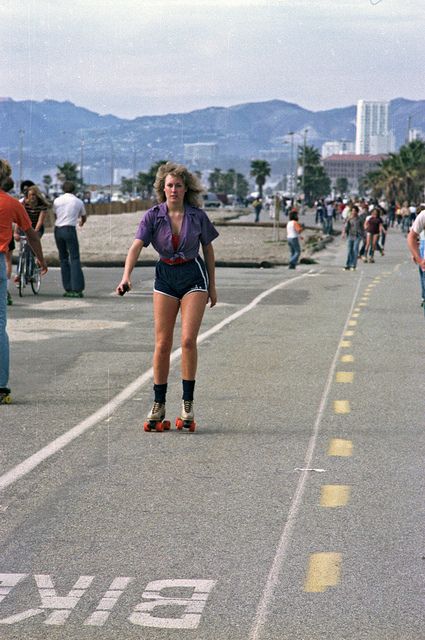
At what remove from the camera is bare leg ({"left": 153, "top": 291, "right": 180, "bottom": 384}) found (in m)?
9.24

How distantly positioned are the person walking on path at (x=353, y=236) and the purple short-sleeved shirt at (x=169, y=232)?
929 inches

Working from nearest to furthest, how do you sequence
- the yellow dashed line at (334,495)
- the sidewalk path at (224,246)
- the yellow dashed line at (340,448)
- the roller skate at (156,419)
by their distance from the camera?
the yellow dashed line at (334,495), the yellow dashed line at (340,448), the roller skate at (156,419), the sidewalk path at (224,246)

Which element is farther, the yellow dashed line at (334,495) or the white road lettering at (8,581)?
the yellow dashed line at (334,495)

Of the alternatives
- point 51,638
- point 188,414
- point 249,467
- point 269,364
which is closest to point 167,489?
point 249,467

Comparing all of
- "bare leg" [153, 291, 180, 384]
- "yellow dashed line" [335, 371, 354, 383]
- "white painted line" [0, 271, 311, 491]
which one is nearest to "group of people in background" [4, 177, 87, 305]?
"white painted line" [0, 271, 311, 491]

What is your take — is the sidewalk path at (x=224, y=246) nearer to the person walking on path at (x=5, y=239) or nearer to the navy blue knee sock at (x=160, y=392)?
the person walking on path at (x=5, y=239)

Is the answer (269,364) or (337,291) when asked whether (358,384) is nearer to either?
(269,364)

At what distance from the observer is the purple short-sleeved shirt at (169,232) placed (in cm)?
904

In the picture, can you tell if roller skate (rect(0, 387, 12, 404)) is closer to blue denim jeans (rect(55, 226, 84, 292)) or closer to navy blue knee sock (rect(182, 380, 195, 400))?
navy blue knee sock (rect(182, 380, 195, 400))

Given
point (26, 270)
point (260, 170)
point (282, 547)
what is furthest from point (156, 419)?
point (260, 170)

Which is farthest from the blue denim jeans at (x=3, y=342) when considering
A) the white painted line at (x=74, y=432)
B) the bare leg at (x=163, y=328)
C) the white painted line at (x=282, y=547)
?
the white painted line at (x=282, y=547)

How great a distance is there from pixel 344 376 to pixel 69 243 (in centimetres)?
975

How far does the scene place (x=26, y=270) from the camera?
69.4 feet

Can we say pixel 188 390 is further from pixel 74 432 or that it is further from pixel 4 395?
pixel 4 395
